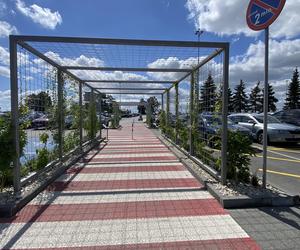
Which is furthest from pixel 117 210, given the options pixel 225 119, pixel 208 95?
pixel 208 95

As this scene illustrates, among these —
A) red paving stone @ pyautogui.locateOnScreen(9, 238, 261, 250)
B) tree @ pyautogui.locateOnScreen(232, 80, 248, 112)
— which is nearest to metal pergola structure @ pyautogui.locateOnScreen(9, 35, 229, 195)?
red paving stone @ pyautogui.locateOnScreen(9, 238, 261, 250)

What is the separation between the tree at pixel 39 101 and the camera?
5.89m

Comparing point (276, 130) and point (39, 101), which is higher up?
point (39, 101)

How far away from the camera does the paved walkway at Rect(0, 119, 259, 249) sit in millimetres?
3246

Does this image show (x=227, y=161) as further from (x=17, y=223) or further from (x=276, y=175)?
(x=17, y=223)

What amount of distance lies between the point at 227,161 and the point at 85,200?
9.30ft

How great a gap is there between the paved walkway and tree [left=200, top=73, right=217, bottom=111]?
1932 millimetres

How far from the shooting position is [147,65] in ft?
27.3

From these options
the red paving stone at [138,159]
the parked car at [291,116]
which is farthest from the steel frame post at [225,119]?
the parked car at [291,116]

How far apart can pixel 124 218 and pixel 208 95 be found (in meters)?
4.10

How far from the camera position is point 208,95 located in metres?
6.84

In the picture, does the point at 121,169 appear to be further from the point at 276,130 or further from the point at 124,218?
the point at 276,130

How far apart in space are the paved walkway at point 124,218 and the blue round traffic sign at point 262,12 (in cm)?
324

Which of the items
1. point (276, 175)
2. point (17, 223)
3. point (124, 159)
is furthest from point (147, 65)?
point (17, 223)
